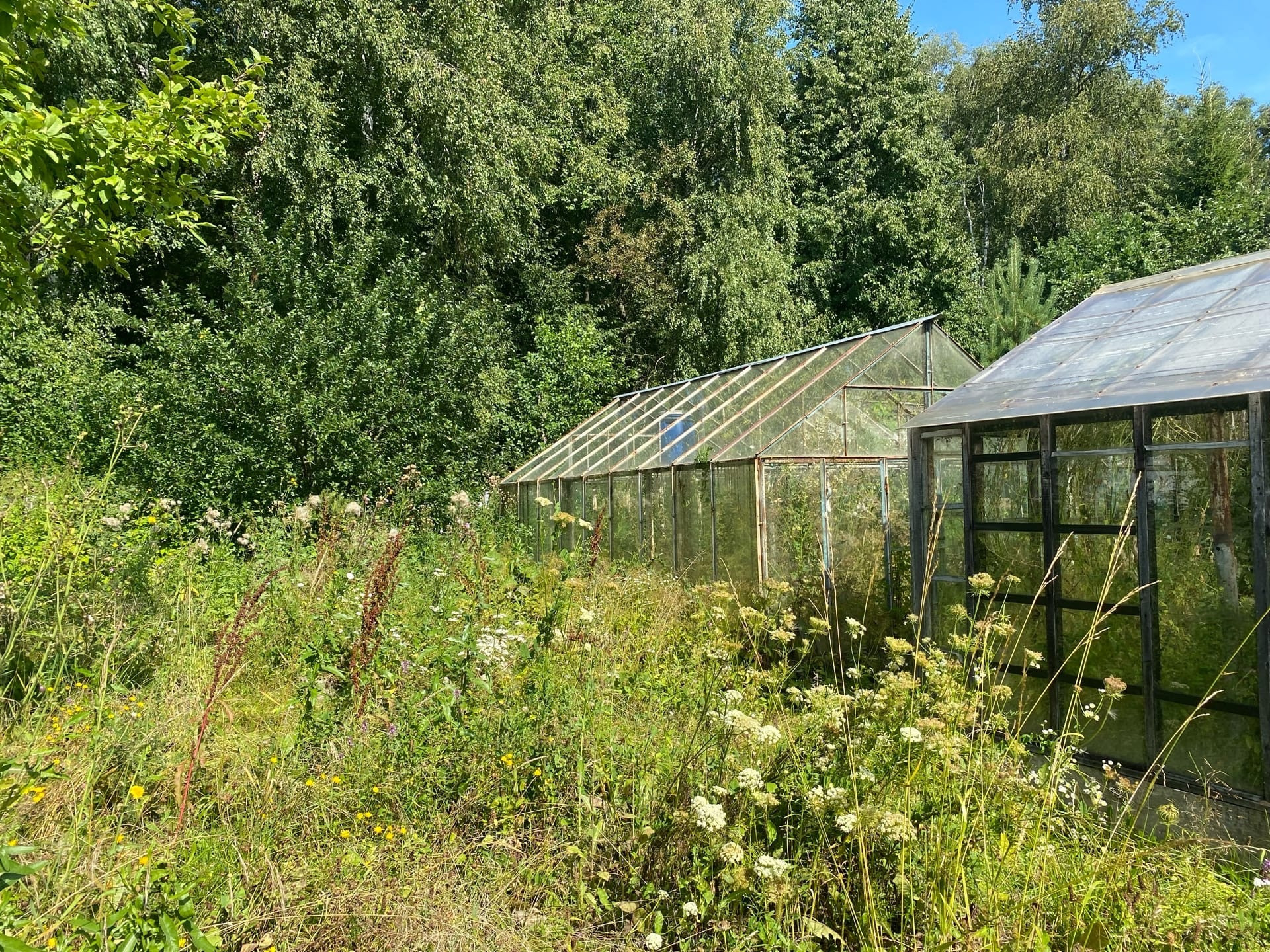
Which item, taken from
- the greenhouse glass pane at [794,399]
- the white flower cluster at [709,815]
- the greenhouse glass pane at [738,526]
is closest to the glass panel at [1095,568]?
the white flower cluster at [709,815]

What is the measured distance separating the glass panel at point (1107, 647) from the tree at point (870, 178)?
1677cm

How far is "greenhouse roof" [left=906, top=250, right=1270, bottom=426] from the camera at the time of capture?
4.55m

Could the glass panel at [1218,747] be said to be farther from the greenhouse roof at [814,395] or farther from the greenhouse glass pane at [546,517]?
the greenhouse glass pane at [546,517]

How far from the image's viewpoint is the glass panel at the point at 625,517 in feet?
37.1

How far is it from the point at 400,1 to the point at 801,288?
37.9ft

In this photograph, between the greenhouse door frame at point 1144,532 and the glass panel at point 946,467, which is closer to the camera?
the greenhouse door frame at point 1144,532

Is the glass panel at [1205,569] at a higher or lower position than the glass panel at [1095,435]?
lower

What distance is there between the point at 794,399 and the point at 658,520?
7.67 feet

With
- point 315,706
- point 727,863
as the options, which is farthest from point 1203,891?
point 315,706

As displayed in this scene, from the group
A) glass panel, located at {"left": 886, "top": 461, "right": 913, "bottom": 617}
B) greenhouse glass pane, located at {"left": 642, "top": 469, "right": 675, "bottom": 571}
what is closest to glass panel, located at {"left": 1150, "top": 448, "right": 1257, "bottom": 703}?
glass panel, located at {"left": 886, "top": 461, "right": 913, "bottom": 617}

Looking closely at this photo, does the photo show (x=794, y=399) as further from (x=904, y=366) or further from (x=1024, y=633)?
(x=1024, y=633)

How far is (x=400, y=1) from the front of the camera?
13828 millimetres

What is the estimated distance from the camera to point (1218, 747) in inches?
173

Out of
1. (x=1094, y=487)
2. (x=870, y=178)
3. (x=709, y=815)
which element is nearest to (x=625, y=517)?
(x=1094, y=487)
